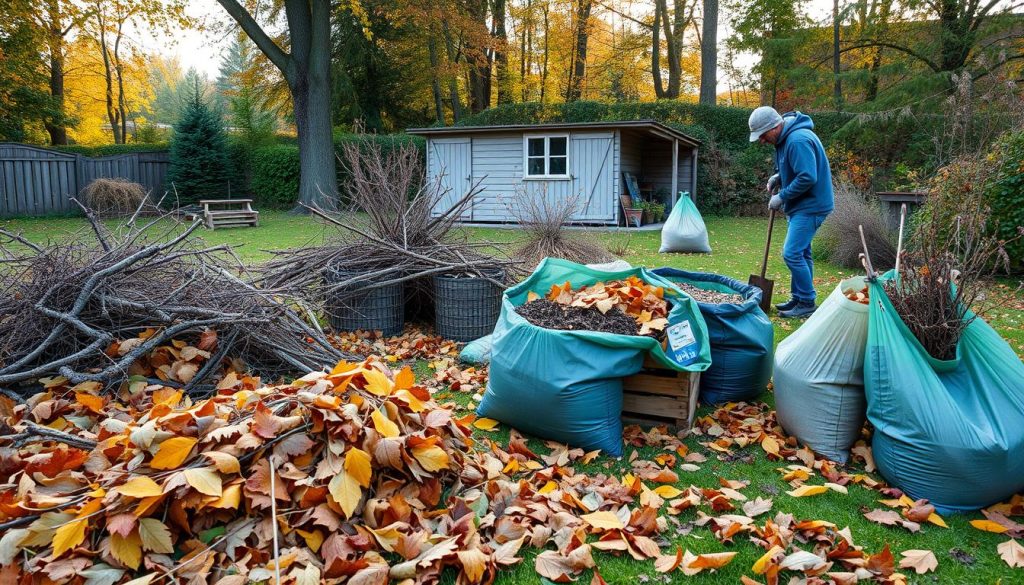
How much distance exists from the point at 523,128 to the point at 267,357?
41.1ft

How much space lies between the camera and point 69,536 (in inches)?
73.6

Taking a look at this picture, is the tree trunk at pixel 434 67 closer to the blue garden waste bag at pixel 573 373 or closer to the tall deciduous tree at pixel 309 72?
the tall deciduous tree at pixel 309 72

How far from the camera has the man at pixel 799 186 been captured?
5475 mm

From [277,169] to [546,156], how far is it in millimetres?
9178

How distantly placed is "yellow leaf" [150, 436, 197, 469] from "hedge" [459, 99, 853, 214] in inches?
691

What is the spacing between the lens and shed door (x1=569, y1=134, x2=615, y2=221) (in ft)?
50.5

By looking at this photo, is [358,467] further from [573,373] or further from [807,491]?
[807,491]

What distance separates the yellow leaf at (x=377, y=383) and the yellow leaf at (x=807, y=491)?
66.6 inches

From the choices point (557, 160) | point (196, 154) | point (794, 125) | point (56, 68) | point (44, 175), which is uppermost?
point (56, 68)

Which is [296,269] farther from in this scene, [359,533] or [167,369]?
[359,533]

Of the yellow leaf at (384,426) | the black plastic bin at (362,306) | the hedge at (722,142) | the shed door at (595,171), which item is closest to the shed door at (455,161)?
the shed door at (595,171)

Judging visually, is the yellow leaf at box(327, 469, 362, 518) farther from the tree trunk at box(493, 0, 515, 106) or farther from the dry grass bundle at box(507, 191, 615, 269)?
the tree trunk at box(493, 0, 515, 106)

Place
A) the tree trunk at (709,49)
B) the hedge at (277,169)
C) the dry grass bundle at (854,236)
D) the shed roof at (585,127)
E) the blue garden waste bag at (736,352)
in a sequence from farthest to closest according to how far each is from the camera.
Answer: the tree trunk at (709,49), the hedge at (277,169), the shed roof at (585,127), the dry grass bundle at (854,236), the blue garden waste bag at (736,352)

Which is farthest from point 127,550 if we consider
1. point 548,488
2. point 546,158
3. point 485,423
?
point 546,158
